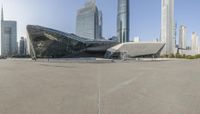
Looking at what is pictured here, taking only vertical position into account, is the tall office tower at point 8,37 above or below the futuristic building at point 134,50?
above

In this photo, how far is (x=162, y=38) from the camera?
128 m

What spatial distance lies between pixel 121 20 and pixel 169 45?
35.4m

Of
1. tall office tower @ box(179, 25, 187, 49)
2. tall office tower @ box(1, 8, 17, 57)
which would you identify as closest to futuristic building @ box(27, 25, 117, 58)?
tall office tower @ box(1, 8, 17, 57)

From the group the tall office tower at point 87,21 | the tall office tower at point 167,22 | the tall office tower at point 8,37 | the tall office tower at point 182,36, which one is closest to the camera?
the tall office tower at point 167,22

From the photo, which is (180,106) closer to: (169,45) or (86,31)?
(169,45)

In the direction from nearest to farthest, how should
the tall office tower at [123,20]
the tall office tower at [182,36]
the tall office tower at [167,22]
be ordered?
the tall office tower at [167,22], the tall office tower at [123,20], the tall office tower at [182,36]

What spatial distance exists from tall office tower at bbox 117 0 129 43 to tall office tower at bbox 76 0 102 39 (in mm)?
16799

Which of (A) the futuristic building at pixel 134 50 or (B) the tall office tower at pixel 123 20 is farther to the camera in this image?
(B) the tall office tower at pixel 123 20

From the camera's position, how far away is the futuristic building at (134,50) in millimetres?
88688

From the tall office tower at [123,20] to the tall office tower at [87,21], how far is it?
55.1 ft

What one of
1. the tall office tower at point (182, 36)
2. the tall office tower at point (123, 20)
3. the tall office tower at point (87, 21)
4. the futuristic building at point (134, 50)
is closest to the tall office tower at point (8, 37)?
the tall office tower at point (87, 21)

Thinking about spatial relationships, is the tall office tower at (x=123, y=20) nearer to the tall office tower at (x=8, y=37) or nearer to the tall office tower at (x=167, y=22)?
the tall office tower at (x=167, y=22)

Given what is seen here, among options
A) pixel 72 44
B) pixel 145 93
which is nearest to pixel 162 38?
pixel 72 44

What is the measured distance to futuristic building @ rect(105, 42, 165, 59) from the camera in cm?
Answer: 8869
